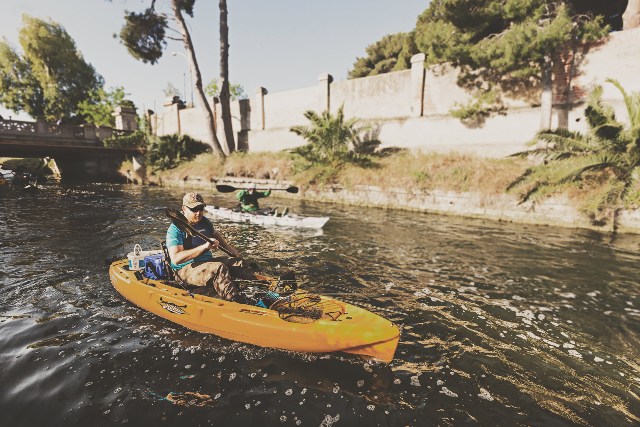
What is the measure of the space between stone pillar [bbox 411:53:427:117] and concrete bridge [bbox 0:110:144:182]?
22485 millimetres

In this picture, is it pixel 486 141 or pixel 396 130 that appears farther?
pixel 396 130

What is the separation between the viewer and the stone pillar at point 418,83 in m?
17.9

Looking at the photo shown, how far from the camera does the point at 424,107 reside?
18141 millimetres

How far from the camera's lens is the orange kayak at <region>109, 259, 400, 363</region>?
393 cm

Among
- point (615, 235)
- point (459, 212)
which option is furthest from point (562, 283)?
point (459, 212)

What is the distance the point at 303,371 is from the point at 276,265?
3798mm

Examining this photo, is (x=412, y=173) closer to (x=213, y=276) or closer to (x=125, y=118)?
(x=213, y=276)

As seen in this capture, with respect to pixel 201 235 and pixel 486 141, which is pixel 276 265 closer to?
pixel 201 235

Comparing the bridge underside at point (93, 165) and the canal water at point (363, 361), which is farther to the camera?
the bridge underside at point (93, 165)

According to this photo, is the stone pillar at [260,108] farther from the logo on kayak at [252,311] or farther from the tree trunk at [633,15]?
the logo on kayak at [252,311]

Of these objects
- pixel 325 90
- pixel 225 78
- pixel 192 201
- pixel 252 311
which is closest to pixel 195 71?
pixel 225 78

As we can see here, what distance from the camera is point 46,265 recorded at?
726 cm

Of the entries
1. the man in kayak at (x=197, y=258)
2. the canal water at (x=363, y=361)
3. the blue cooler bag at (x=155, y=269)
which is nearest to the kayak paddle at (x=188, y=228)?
the man in kayak at (x=197, y=258)

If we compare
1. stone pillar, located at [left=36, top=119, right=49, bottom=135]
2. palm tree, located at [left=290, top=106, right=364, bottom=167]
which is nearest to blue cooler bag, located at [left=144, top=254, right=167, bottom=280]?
palm tree, located at [left=290, top=106, right=364, bottom=167]
